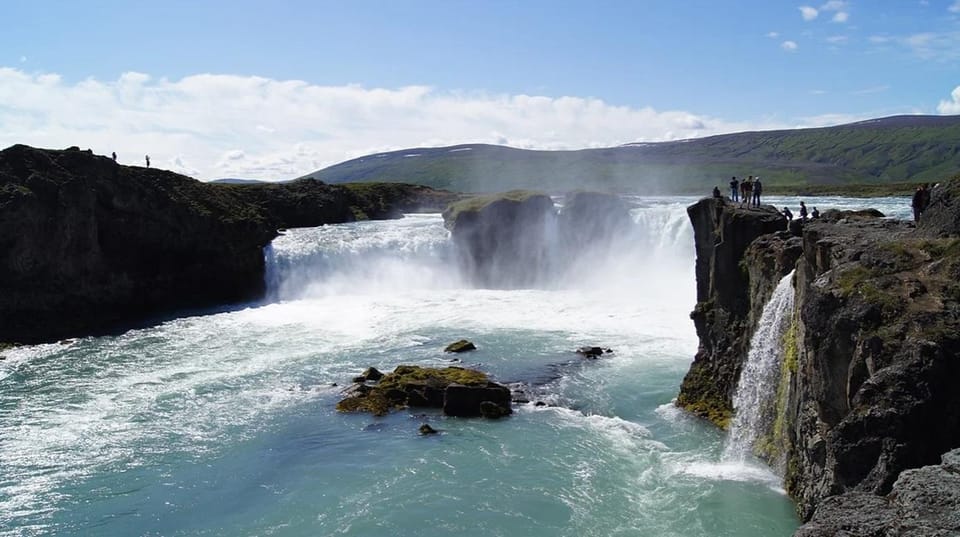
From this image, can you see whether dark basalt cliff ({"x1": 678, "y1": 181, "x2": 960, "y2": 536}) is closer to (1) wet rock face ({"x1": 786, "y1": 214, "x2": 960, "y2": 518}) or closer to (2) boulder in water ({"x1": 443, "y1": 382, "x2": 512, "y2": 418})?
(1) wet rock face ({"x1": 786, "y1": 214, "x2": 960, "y2": 518})

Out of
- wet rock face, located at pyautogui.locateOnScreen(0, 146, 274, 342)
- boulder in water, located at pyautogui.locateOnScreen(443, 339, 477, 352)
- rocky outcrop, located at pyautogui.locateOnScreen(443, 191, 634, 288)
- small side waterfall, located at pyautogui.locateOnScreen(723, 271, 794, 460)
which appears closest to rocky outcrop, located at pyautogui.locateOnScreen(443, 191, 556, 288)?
rocky outcrop, located at pyautogui.locateOnScreen(443, 191, 634, 288)

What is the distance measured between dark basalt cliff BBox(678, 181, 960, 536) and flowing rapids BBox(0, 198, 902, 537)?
114 inches

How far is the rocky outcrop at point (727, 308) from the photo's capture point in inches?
845

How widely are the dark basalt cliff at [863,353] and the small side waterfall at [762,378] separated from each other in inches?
14.8

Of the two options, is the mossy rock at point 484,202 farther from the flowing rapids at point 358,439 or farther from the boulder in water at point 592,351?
the boulder in water at point 592,351

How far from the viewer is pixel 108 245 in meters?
43.4

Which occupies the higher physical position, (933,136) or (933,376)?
(933,136)

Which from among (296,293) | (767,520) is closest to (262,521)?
(767,520)

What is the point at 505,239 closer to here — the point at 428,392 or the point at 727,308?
the point at 428,392

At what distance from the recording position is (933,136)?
584 ft

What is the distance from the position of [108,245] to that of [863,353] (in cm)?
4294

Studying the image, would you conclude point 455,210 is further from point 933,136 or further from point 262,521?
point 933,136

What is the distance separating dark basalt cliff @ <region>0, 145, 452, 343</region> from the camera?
125 ft

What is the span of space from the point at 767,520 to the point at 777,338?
461 centimetres
